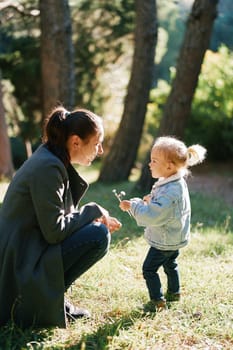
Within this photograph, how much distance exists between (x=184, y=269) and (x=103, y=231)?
1.47 m

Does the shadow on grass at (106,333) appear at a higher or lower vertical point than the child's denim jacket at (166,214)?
lower

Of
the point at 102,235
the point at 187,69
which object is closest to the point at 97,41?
the point at 187,69

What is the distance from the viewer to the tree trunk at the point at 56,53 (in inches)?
333

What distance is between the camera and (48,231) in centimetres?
298

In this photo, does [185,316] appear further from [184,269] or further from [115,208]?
[115,208]

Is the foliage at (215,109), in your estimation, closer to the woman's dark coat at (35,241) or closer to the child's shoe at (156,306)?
the child's shoe at (156,306)

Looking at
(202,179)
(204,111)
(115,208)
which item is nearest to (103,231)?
(115,208)

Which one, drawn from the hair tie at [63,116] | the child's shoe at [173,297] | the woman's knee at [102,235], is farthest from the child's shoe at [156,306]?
the hair tie at [63,116]

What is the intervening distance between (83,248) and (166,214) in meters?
0.59

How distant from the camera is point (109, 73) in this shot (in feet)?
47.6

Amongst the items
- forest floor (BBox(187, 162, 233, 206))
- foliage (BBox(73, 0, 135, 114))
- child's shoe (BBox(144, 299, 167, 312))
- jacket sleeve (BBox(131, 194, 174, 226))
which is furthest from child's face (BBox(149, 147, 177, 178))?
foliage (BBox(73, 0, 135, 114))

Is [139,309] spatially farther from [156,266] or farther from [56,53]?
[56,53]

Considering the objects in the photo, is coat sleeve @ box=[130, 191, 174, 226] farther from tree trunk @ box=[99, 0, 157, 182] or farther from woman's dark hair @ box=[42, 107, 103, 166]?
tree trunk @ box=[99, 0, 157, 182]

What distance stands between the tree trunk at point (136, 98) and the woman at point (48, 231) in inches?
250
